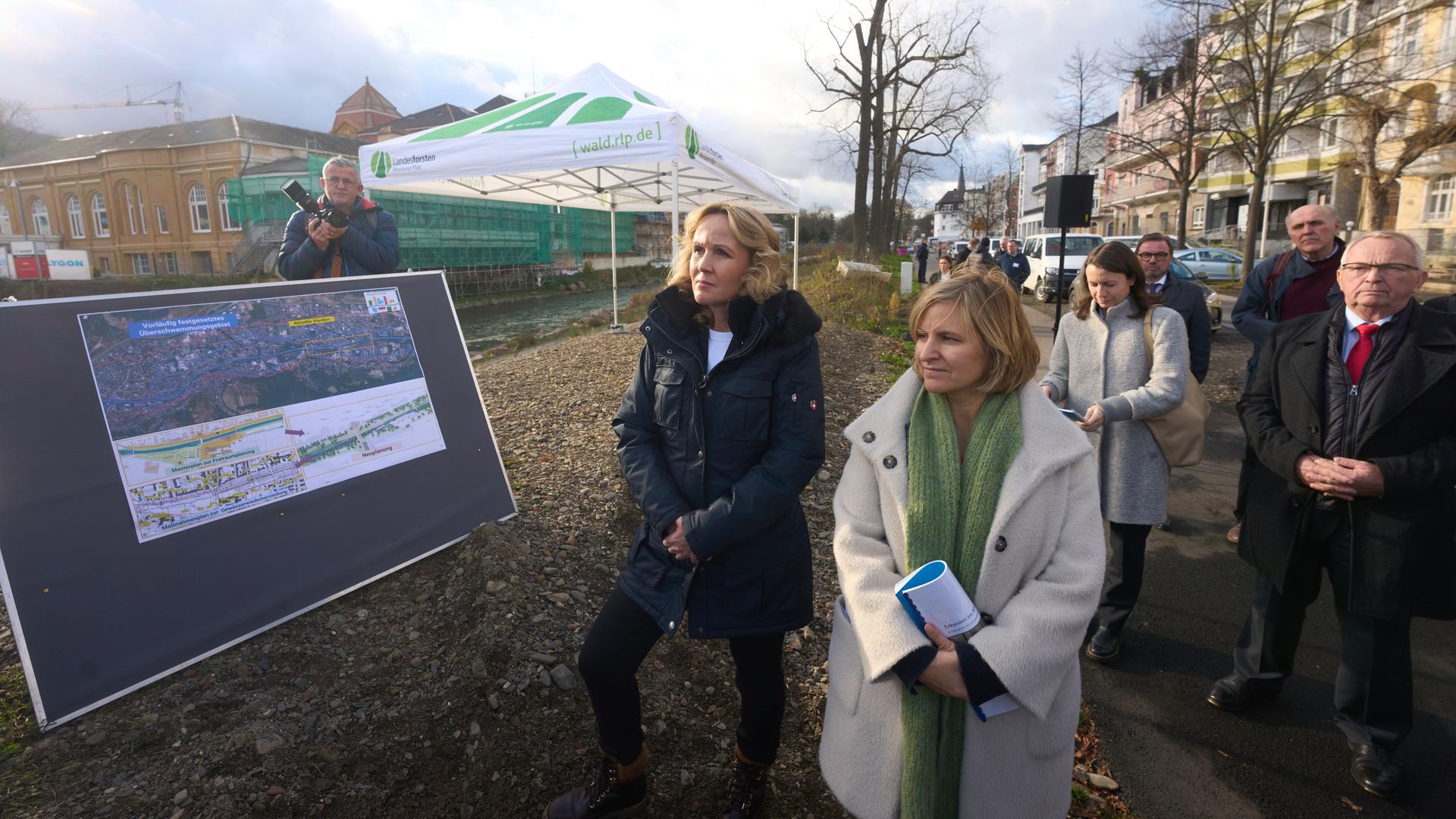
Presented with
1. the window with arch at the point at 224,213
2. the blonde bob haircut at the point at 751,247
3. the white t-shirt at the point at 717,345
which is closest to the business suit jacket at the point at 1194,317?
the blonde bob haircut at the point at 751,247

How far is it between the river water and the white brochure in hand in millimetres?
5083

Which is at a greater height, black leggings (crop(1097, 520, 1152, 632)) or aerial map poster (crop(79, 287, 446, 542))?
aerial map poster (crop(79, 287, 446, 542))

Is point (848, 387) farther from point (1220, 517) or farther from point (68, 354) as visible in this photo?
point (68, 354)

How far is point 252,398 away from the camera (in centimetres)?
323

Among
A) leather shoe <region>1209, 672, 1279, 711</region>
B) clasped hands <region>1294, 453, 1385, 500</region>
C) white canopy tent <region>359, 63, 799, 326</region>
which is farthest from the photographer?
white canopy tent <region>359, 63, 799, 326</region>

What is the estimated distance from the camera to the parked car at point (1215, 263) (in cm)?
2695

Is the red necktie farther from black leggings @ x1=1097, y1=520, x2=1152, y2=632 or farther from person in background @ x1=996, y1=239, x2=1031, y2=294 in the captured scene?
person in background @ x1=996, y1=239, x2=1031, y2=294

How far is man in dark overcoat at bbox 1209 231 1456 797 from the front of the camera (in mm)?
2502

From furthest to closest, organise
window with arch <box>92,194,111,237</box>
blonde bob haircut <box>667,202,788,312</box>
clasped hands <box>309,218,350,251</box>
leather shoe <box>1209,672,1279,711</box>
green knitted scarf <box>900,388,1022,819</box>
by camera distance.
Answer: window with arch <box>92,194,111,237</box> < clasped hands <box>309,218,350,251</box> < leather shoe <box>1209,672,1279,711</box> < blonde bob haircut <box>667,202,788,312</box> < green knitted scarf <box>900,388,1022,819</box>

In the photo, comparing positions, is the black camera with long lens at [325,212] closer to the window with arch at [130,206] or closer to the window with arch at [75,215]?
the window with arch at [130,206]

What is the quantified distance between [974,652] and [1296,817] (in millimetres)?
1933

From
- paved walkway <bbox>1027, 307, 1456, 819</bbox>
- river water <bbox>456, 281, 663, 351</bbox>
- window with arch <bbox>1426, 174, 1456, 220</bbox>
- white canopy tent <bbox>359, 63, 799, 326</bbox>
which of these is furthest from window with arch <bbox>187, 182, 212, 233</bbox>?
window with arch <bbox>1426, 174, 1456, 220</bbox>

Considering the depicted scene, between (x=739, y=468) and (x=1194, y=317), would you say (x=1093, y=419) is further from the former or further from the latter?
(x=739, y=468)

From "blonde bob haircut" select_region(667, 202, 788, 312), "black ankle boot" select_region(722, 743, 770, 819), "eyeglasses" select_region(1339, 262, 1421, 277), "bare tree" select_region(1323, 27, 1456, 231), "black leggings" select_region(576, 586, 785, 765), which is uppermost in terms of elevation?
"bare tree" select_region(1323, 27, 1456, 231)
